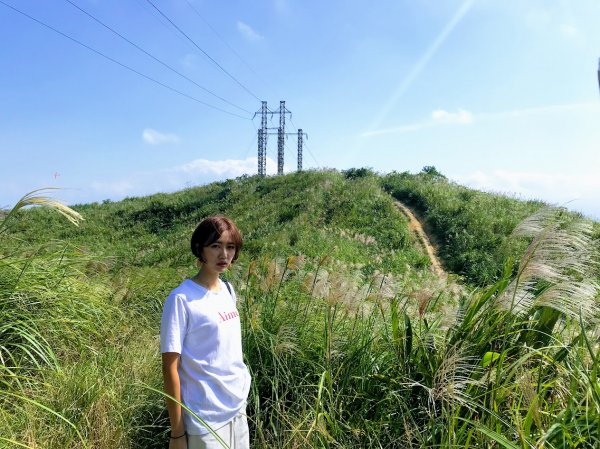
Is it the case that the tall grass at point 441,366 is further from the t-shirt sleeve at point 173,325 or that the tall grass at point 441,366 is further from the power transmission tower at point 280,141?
the power transmission tower at point 280,141

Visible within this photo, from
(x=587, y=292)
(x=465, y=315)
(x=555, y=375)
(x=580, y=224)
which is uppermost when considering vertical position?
(x=580, y=224)

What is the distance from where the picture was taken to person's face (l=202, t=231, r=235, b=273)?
2.74m

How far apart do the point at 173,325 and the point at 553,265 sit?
2.24m

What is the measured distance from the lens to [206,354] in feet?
8.55

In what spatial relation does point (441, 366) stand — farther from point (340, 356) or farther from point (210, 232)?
point (210, 232)

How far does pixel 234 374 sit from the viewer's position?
2719 millimetres

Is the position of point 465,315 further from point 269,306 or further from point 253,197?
point 253,197

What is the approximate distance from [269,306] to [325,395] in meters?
1.03

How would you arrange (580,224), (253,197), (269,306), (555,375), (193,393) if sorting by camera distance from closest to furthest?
1. (193,393)
2. (580,224)
3. (555,375)
4. (269,306)
5. (253,197)

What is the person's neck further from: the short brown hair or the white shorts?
the white shorts

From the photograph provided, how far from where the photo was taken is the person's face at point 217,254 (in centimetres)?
274

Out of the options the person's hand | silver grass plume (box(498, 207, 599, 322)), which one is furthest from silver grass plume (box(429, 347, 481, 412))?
the person's hand

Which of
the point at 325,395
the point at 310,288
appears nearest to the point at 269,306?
the point at 310,288

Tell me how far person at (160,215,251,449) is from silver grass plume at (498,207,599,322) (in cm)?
167
